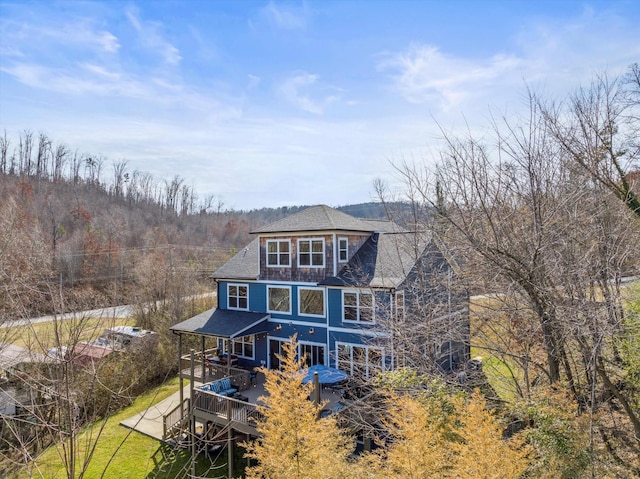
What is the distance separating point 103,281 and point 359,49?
27.5 meters

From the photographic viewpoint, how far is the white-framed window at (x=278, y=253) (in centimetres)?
1759

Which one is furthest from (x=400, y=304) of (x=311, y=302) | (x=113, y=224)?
(x=113, y=224)

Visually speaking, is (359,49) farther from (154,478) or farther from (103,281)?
(103,281)

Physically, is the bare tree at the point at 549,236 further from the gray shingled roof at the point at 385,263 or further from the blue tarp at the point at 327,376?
the blue tarp at the point at 327,376

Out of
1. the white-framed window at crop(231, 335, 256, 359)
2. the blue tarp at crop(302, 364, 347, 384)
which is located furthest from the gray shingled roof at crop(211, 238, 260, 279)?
the blue tarp at crop(302, 364, 347, 384)

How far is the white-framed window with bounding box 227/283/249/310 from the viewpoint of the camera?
18.8 m

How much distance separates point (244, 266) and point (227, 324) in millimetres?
3212

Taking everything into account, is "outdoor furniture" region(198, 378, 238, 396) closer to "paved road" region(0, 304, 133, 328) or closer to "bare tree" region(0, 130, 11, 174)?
"paved road" region(0, 304, 133, 328)

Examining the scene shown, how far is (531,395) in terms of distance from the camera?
902cm

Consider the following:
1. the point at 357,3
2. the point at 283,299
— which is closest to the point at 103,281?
the point at 283,299

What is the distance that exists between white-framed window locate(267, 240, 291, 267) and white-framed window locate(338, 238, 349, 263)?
2290mm

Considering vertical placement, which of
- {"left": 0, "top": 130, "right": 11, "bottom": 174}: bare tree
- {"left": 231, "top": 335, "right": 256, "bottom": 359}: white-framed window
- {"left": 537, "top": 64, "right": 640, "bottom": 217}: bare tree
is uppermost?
{"left": 0, "top": 130, "right": 11, "bottom": 174}: bare tree

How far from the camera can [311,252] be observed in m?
16.9

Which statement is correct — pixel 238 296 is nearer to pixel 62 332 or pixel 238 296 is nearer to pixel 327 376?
pixel 327 376
